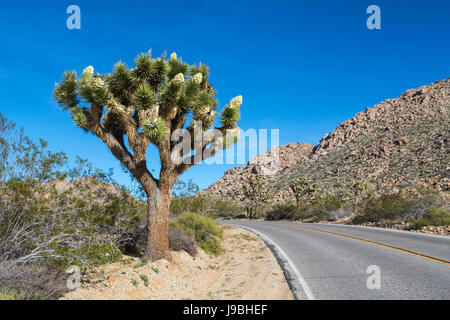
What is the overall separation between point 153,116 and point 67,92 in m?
3.09

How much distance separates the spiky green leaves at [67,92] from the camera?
9062mm

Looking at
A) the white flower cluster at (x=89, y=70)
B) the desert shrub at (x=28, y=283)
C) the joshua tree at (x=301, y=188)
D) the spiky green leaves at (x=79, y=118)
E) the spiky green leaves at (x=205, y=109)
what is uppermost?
the white flower cluster at (x=89, y=70)

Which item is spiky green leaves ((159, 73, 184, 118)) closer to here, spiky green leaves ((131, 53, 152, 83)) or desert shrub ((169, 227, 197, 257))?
spiky green leaves ((131, 53, 152, 83))

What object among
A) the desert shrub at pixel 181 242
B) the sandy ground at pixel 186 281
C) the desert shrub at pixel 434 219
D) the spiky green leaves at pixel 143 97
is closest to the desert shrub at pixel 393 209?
the desert shrub at pixel 434 219

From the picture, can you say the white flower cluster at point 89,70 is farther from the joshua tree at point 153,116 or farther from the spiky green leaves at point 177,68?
the spiky green leaves at point 177,68

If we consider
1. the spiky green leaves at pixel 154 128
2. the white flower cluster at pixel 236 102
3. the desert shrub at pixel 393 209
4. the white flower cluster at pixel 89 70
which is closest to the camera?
the spiky green leaves at pixel 154 128

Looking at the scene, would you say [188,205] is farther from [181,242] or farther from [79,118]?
[79,118]

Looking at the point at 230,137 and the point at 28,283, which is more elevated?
the point at 230,137

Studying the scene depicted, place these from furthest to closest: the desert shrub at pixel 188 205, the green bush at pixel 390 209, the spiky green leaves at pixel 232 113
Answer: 1. the desert shrub at pixel 188 205
2. the green bush at pixel 390 209
3. the spiky green leaves at pixel 232 113

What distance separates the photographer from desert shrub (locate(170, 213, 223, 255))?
13.4m

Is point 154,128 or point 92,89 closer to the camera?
point 154,128

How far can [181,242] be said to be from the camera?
1125cm

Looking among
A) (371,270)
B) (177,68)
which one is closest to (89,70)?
(177,68)
